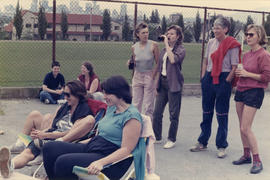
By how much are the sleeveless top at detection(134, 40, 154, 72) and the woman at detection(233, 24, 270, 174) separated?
184 cm

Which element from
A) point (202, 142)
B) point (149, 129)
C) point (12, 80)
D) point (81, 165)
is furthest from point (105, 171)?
point (12, 80)

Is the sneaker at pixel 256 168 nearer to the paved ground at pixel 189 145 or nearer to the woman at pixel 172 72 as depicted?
the paved ground at pixel 189 145

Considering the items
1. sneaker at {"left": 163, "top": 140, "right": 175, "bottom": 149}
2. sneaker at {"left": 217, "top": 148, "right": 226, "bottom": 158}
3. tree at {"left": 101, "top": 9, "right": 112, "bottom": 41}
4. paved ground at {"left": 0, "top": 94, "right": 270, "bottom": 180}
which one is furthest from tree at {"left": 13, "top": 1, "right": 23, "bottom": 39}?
sneaker at {"left": 217, "top": 148, "right": 226, "bottom": 158}

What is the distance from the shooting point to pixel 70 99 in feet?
15.2

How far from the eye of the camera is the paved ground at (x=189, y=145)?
17.2ft

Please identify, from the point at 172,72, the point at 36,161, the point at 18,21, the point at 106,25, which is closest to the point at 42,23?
the point at 18,21

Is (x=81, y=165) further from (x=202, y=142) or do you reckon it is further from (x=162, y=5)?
(x=162, y=5)

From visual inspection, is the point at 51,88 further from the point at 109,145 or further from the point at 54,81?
the point at 109,145

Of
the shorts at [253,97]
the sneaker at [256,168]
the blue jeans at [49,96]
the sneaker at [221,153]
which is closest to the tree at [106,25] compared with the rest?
the blue jeans at [49,96]

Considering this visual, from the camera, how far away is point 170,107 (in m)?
6.37

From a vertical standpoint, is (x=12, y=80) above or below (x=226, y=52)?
below

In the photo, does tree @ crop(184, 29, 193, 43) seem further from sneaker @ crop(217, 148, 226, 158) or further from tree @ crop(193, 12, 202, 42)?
sneaker @ crop(217, 148, 226, 158)

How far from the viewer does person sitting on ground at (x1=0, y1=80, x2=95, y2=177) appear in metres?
4.47

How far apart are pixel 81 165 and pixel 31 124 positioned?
1.84 metres
